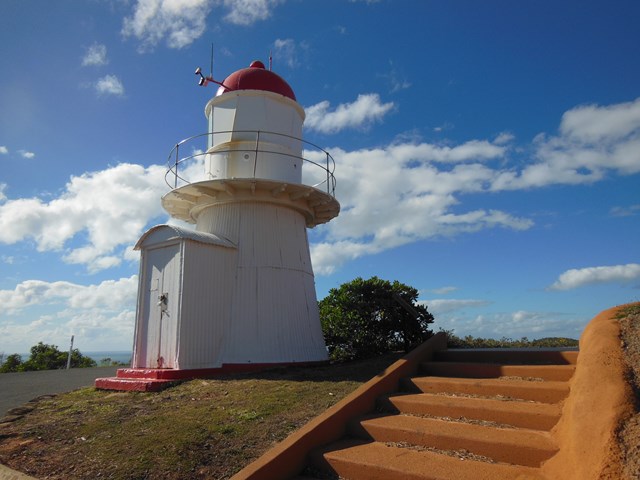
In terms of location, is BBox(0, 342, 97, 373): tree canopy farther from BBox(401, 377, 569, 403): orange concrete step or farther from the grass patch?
BBox(401, 377, 569, 403): orange concrete step

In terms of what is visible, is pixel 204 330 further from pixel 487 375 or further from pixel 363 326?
pixel 487 375

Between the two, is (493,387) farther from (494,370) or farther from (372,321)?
(372,321)

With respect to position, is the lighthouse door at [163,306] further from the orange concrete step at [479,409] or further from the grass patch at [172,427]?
the orange concrete step at [479,409]

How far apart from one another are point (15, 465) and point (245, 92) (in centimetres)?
971

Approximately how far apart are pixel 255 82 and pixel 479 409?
10312mm

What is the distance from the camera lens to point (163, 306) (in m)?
10.9

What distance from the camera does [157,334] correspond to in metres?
10.9

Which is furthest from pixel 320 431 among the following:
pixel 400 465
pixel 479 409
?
pixel 479 409

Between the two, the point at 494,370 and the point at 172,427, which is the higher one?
the point at 494,370

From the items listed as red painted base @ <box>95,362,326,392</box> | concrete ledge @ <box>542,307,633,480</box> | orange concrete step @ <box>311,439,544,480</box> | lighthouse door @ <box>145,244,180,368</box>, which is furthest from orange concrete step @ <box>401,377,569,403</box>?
lighthouse door @ <box>145,244,180,368</box>

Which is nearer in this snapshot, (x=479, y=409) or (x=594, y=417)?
(x=594, y=417)

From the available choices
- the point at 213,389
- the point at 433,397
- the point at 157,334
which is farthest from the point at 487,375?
the point at 157,334

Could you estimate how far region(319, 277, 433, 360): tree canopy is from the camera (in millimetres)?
12312

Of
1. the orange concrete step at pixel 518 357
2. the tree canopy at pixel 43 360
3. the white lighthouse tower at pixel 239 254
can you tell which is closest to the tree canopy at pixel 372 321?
the white lighthouse tower at pixel 239 254
